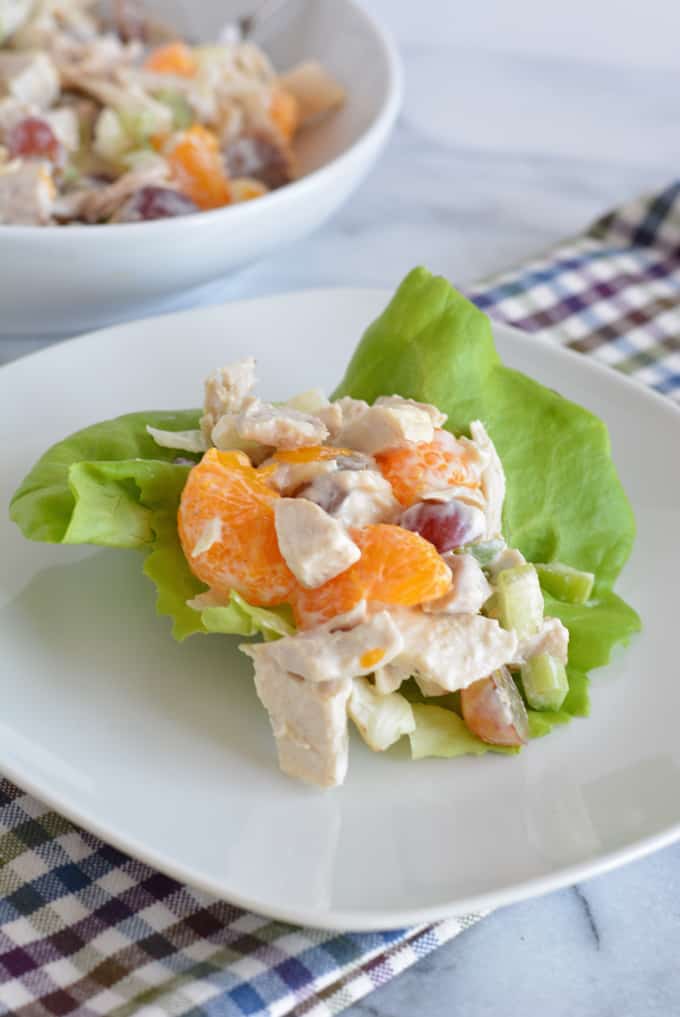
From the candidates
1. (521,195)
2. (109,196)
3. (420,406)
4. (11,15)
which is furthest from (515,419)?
(11,15)

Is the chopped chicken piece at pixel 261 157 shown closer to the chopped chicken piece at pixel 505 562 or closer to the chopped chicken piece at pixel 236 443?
the chopped chicken piece at pixel 236 443

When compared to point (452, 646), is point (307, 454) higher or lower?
higher

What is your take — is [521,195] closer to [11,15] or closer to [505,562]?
[11,15]

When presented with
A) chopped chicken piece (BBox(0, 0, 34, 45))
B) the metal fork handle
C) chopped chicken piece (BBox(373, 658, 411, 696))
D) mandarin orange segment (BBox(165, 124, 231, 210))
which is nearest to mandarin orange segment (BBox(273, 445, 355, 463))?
chopped chicken piece (BBox(373, 658, 411, 696))

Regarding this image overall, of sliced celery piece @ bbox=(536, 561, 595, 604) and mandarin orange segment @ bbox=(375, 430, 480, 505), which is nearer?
mandarin orange segment @ bbox=(375, 430, 480, 505)

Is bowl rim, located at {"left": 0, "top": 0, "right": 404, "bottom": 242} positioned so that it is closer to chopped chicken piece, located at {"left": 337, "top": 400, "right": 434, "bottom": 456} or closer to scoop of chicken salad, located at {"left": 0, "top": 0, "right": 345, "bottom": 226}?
scoop of chicken salad, located at {"left": 0, "top": 0, "right": 345, "bottom": 226}

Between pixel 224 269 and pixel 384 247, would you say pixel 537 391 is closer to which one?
pixel 224 269
